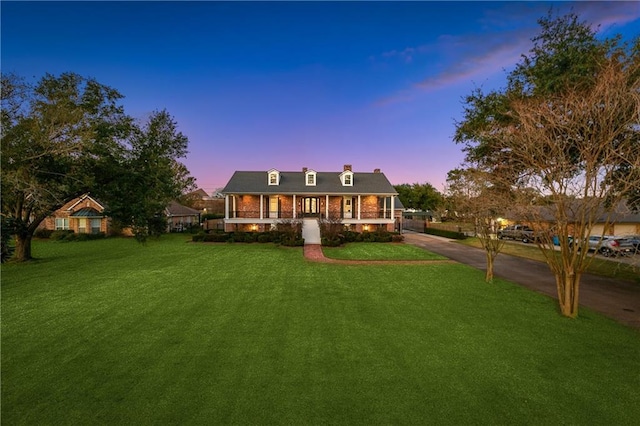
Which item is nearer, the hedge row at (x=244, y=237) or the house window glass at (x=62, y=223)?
the hedge row at (x=244, y=237)

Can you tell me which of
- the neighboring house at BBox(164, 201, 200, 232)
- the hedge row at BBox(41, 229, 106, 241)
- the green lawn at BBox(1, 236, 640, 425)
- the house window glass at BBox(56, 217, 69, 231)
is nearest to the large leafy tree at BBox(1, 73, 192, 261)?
the green lawn at BBox(1, 236, 640, 425)

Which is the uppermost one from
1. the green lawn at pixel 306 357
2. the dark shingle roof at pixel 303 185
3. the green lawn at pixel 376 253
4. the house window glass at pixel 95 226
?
the dark shingle roof at pixel 303 185

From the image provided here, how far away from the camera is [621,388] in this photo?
4.90 meters

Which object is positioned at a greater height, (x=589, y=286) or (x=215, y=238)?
(x=215, y=238)

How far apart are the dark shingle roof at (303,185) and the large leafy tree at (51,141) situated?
1286 centimetres

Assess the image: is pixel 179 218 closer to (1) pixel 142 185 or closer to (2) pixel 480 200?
(1) pixel 142 185

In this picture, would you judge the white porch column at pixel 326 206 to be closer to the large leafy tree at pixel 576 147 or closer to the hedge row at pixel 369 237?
→ the hedge row at pixel 369 237

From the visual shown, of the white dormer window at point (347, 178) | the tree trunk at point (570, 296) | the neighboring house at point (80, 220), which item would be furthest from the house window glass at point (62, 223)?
the tree trunk at point (570, 296)

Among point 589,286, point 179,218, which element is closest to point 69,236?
point 179,218

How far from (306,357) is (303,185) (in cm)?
2696

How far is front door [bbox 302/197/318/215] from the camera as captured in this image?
32.3 meters

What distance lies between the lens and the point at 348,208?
3238cm

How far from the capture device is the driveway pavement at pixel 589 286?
9159 millimetres

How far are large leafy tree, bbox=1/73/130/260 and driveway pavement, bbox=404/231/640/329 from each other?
20124 mm
